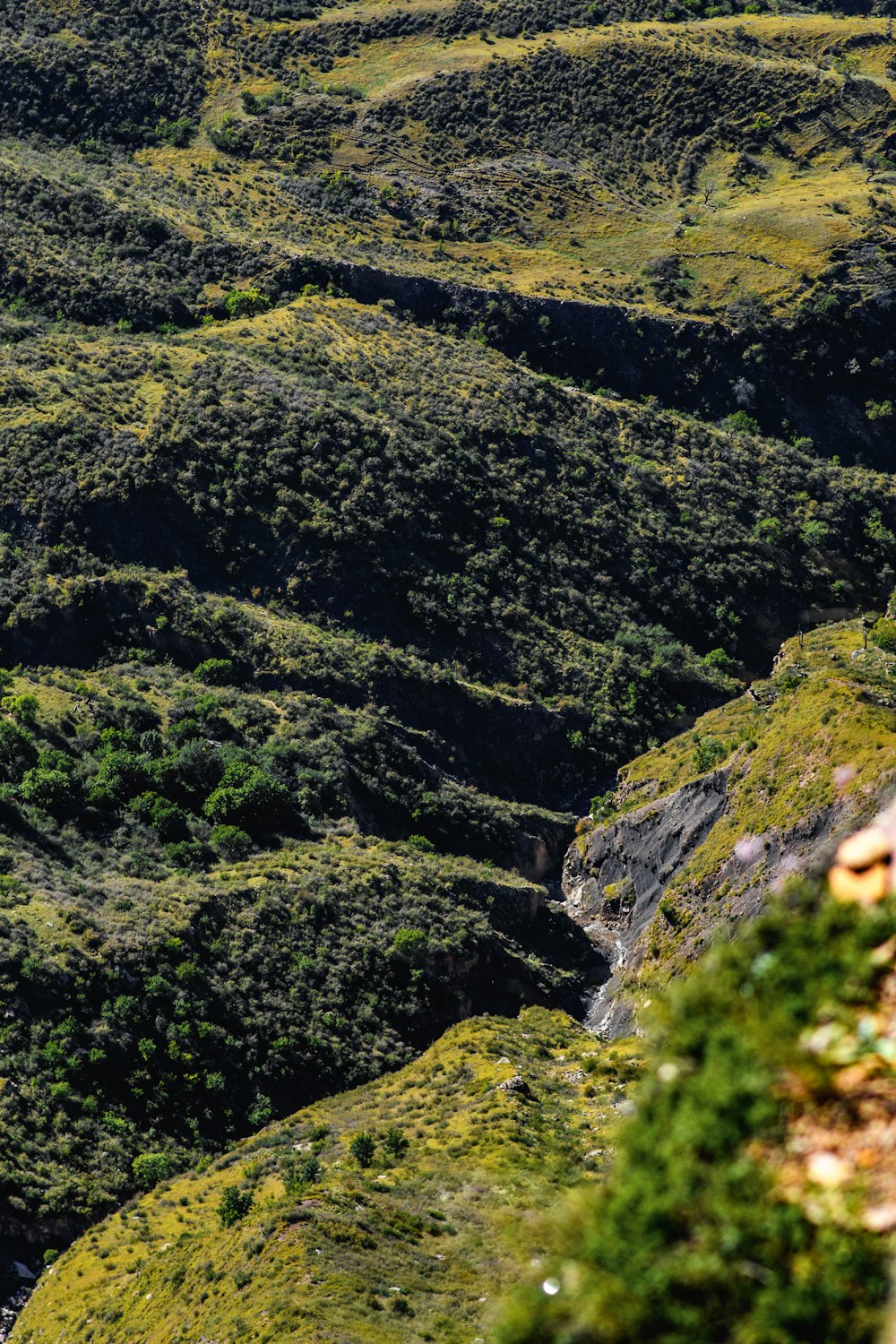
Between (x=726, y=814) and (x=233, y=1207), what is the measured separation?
29315 millimetres

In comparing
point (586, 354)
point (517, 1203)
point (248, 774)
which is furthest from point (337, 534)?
point (517, 1203)

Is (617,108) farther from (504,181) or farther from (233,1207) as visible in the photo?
(233,1207)

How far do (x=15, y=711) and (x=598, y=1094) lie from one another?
1506 inches

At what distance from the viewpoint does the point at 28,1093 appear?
46344mm

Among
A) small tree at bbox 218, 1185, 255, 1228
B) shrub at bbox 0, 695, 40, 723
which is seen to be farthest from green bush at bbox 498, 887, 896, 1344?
shrub at bbox 0, 695, 40, 723

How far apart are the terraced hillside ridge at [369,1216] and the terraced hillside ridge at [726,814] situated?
7.52m

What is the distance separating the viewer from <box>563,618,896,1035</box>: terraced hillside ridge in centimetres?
5047

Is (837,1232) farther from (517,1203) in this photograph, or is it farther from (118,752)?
(118,752)

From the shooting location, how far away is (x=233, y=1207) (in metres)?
40.1

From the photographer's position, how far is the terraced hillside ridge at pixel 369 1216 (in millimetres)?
32375

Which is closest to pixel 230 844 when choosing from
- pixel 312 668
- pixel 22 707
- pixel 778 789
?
pixel 22 707

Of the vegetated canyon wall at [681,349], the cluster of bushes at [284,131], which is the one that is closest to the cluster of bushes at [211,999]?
the vegetated canyon wall at [681,349]

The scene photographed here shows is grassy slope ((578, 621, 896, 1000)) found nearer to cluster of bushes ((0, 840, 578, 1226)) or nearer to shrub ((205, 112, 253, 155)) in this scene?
cluster of bushes ((0, 840, 578, 1226))

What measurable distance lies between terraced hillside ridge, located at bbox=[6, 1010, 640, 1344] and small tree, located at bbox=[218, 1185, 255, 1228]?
7cm
